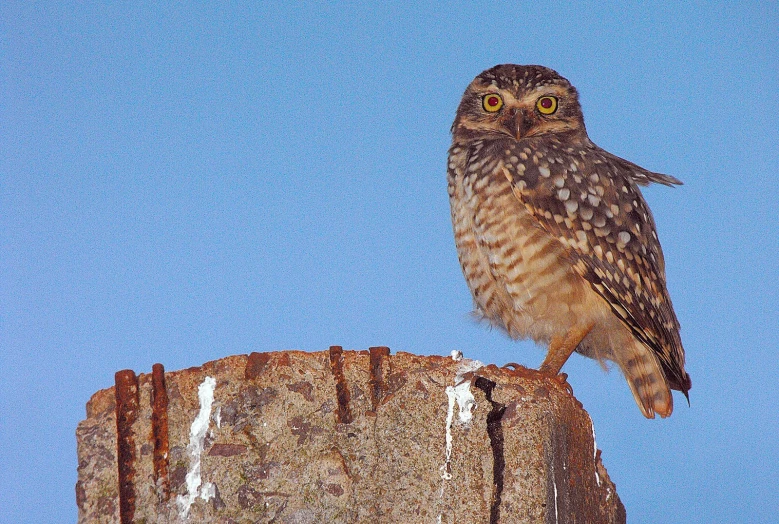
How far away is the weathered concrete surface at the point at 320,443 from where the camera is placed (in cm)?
310

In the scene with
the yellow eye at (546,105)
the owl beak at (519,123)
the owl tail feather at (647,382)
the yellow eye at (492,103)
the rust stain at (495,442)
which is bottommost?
the rust stain at (495,442)

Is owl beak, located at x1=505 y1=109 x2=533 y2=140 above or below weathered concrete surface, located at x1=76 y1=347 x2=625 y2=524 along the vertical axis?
above

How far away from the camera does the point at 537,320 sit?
5.06 metres

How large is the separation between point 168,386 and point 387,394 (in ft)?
2.65

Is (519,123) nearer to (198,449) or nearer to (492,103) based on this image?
(492,103)

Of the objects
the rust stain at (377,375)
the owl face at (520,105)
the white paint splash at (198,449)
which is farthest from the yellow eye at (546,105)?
the white paint splash at (198,449)

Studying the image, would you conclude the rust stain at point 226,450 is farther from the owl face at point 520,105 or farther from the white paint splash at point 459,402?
the owl face at point 520,105

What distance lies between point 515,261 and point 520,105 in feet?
4.12

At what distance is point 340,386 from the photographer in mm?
3268

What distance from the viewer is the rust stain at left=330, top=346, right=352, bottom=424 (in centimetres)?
324

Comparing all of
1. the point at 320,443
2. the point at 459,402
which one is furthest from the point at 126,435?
the point at 459,402

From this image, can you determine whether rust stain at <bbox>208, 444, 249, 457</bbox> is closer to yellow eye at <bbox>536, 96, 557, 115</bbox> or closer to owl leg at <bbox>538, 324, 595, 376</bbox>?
owl leg at <bbox>538, 324, 595, 376</bbox>

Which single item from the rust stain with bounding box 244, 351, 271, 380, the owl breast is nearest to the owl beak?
the owl breast

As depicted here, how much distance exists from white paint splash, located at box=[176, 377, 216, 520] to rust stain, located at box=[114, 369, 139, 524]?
0.19m
